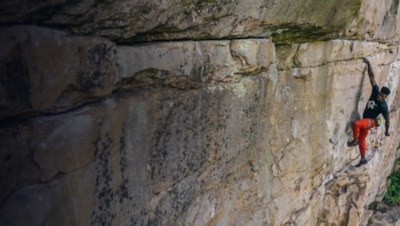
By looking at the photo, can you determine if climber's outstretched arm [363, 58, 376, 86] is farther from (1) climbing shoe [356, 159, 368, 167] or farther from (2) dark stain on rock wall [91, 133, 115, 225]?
(2) dark stain on rock wall [91, 133, 115, 225]

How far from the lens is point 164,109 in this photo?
2.59 meters

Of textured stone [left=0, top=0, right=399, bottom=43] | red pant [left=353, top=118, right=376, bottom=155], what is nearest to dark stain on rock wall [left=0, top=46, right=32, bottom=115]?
textured stone [left=0, top=0, right=399, bottom=43]

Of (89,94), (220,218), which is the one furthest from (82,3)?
(220,218)

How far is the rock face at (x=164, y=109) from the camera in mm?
1812

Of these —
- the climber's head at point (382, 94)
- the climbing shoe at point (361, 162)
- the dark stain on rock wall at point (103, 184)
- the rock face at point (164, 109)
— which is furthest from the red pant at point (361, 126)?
the dark stain on rock wall at point (103, 184)

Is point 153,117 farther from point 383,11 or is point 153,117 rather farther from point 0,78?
point 383,11

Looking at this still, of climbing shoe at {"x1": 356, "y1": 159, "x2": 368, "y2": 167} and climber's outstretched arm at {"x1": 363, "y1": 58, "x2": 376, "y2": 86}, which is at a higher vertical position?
climber's outstretched arm at {"x1": 363, "y1": 58, "x2": 376, "y2": 86}

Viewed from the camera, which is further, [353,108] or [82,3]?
[353,108]

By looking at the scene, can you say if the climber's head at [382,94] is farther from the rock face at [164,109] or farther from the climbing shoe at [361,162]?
the climbing shoe at [361,162]

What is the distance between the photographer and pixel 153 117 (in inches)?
99.4

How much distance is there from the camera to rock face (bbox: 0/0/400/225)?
71.4 inches

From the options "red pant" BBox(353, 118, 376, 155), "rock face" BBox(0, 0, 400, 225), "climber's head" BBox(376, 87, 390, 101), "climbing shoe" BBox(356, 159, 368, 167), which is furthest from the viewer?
"climbing shoe" BBox(356, 159, 368, 167)

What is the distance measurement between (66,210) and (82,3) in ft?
3.63

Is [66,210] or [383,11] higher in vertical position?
[383,11]
